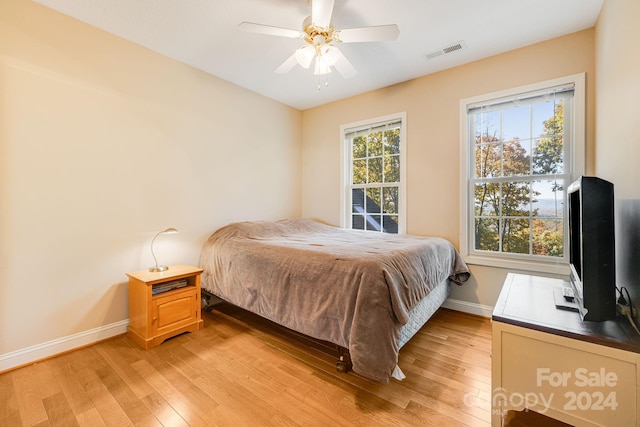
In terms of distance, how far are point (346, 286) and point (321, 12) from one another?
1.78m

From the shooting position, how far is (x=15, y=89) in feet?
6.22

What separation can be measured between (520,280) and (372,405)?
1.27m

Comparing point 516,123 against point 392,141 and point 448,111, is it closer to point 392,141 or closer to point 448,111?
point 448,111

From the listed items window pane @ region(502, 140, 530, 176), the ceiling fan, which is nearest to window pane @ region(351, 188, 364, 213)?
window pane @ region(502, 140, 530, 176)

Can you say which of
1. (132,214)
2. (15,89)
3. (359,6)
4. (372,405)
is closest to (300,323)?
(372,405)

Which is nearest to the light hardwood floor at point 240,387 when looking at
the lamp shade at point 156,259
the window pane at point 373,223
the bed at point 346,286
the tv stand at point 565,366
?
the bed at point 346,286

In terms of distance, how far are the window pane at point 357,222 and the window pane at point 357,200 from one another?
9 cm

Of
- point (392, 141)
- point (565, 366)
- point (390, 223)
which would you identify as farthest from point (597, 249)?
point (392, 141)

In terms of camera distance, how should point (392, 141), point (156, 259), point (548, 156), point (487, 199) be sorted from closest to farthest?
point (548, 156) → point (156, 259) → point (487, 199) → point (392, 141)

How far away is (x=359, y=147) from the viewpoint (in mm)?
3760

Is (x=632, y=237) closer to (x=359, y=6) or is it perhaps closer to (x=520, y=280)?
(x=520, y=280)

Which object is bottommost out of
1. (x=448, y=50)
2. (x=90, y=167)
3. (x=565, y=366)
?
(x=565, y=366)

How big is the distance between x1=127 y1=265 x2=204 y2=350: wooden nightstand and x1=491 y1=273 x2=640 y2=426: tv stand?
2.31 m

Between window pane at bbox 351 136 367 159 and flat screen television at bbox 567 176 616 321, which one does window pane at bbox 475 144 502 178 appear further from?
flat screen television at bbox 567 176 616 321
